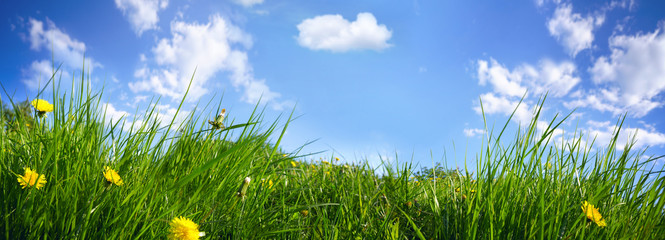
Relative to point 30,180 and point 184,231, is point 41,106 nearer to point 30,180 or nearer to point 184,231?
point 30,180

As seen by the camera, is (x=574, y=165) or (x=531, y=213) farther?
(x=574, y=165)

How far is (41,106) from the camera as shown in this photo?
6.32 feet

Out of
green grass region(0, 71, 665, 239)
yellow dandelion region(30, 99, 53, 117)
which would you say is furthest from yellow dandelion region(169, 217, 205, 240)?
yellow dandelion region(30, 99, 53, 117)

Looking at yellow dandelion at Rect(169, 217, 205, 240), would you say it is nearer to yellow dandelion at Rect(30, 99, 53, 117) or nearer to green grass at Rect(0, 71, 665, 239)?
green grass at Rect(0, 71, 665, 239)

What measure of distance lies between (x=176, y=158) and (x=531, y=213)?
5.06ft

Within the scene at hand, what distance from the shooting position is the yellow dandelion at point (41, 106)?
1.90 m

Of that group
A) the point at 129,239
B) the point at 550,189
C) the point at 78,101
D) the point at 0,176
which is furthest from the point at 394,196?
the point at 0,176

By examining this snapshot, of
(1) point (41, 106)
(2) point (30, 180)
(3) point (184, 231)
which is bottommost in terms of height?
(3) point (184, 231)

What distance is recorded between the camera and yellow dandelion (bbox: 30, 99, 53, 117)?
1.90 m

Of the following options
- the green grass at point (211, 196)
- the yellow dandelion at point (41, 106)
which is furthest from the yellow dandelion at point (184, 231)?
the yellow dandelion at point (41, 106)

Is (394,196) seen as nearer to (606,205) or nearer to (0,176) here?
(606,205)

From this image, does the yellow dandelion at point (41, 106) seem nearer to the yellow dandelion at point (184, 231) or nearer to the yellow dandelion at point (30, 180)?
the yellow dandelion at point (30, 180)

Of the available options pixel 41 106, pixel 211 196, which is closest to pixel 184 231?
pixel 211 196

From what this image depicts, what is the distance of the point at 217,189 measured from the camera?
1.77m
